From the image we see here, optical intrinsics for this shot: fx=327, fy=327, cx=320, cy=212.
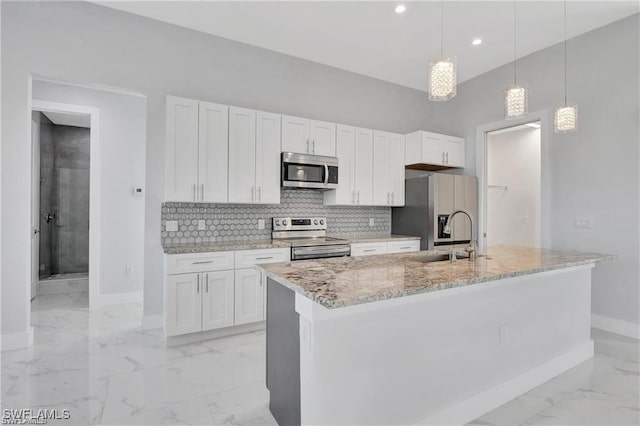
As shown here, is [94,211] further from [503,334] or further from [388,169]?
[503,334]

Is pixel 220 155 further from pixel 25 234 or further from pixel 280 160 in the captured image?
pixel 25 234

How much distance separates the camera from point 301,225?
4.09m

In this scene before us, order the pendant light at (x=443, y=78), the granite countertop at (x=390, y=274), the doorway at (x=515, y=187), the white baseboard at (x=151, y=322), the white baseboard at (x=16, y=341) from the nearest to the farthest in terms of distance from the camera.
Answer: the granite countertop at (x=390, y=274) < the pendant light at (x=443, y=78) < the white baseboard at (x=16, y=341) < the white baseboard at (x=151, y=322) < the doorway at (x=515, y=187)

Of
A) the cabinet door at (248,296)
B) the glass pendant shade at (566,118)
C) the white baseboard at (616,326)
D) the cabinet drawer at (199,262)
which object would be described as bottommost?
the white baseboard at (616,326)

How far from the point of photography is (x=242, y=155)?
3467mm

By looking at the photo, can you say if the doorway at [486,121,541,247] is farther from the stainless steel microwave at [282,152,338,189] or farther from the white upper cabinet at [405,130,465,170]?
the stainless steel microwave at [282,152,338,189]

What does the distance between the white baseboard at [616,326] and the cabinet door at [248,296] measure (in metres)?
3.56

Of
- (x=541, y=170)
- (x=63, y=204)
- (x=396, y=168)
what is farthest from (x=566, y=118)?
(x=63, y=204)

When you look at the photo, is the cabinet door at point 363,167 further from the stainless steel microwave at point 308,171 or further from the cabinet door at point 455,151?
the cabinet door at point 455,151

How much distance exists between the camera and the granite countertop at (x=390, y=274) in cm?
134

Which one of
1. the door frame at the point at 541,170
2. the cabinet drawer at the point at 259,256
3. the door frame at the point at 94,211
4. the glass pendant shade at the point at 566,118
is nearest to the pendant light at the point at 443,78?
the glass pendant shade at the point at 566,118

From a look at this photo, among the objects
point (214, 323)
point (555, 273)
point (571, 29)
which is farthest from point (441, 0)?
point (214, 323)

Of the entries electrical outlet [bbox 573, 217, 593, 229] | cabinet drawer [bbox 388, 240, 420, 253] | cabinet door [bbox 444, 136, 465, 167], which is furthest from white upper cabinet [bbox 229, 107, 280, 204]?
electrical outlet [bbox 573, 217, 593, 229]

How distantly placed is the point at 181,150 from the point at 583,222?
4.29 metres
